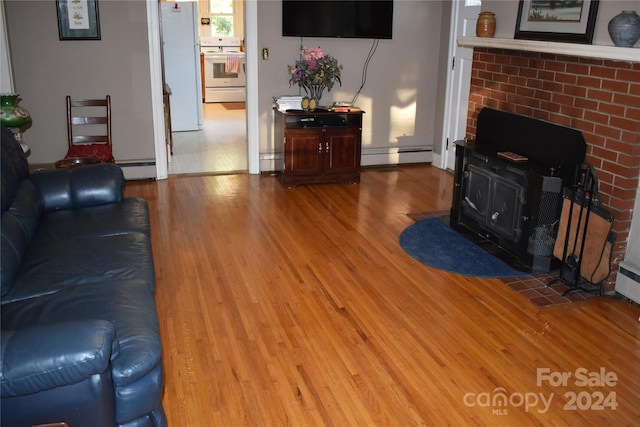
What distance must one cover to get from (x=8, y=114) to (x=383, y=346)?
3176 millimetres

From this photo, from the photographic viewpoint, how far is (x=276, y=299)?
3475 mm

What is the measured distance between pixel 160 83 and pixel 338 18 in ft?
6.06

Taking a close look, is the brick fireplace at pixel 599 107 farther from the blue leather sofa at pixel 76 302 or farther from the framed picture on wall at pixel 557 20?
the blue leather sofa at pixel 76 302

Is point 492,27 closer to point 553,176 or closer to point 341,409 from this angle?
point 553,176

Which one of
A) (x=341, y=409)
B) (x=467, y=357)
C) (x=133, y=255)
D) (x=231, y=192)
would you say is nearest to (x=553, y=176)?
(x=467, y=357)

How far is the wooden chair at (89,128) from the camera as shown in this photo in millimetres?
5156

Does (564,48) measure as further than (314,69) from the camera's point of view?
No

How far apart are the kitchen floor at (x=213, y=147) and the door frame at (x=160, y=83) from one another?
298 millimetres

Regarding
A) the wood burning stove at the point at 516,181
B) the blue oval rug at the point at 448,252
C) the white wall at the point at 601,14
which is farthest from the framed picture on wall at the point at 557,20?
the blue oval rug at the point at 448,252

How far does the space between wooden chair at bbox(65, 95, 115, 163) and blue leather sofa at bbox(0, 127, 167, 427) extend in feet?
4.89

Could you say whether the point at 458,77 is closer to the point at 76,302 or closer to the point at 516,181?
the point at 516,181

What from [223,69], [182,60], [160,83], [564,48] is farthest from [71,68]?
[223,69]

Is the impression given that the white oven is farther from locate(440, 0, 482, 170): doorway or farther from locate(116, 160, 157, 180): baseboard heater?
locate(440, 0, 482, 170): doorway

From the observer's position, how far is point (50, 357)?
1.83 meters
